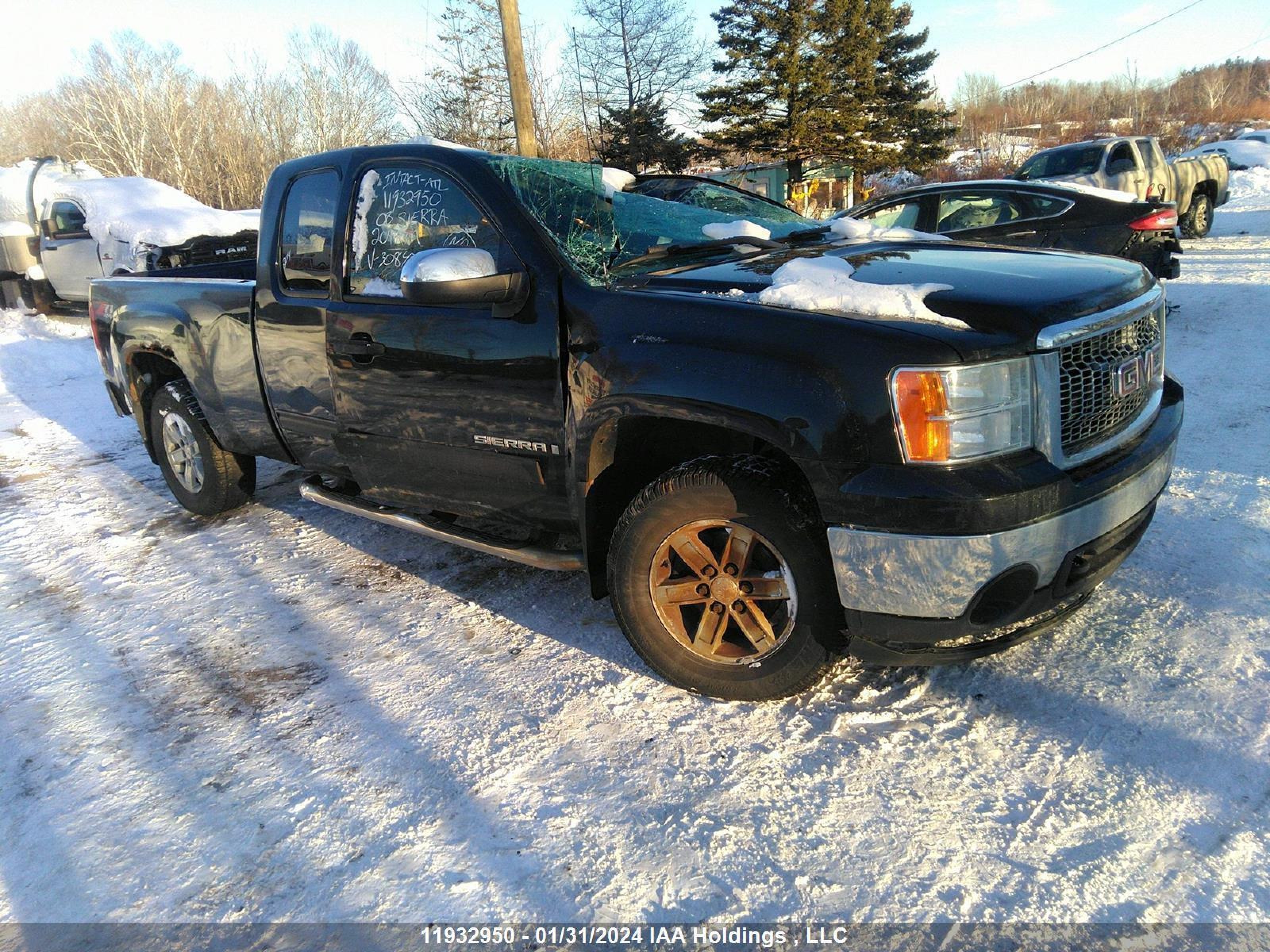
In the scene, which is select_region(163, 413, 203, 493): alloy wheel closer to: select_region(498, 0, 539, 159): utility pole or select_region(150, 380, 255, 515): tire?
select_region(150, 380, 255, 515): tire

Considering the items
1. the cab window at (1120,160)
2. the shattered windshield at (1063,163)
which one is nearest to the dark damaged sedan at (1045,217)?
the cab window at (1120,160)

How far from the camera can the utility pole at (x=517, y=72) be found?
9.69 metres

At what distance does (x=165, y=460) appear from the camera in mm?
5273

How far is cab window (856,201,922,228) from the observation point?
27.0 ft

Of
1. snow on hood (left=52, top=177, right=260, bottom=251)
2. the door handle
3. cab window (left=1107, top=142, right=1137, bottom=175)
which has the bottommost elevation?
the door handle

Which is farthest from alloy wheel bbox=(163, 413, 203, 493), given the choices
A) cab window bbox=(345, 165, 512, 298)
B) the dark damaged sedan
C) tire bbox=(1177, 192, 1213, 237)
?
tire bbox=(1177, 192, 1213, 237)

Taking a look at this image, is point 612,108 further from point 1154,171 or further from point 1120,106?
point 1120,106

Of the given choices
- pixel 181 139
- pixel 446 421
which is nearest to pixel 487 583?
pixel 446 421

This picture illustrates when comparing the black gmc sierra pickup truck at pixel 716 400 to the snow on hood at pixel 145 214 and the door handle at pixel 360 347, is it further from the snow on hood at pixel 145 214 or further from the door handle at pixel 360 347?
the snow on hood at pixel 145 214

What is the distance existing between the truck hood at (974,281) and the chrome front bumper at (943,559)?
1.69 ft

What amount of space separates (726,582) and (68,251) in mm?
14349

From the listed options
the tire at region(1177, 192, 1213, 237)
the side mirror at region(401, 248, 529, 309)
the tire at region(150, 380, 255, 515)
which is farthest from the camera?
the tire at region(1177, 192, 1213, 237)

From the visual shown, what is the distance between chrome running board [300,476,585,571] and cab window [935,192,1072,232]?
6174mm

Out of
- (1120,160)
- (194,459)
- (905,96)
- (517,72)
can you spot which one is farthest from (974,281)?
(905,96)
